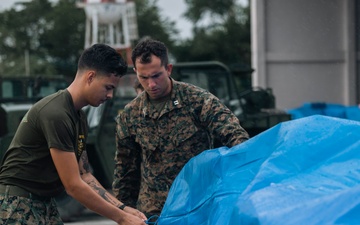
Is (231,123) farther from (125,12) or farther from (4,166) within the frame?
(125,12)

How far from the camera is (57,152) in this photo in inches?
138

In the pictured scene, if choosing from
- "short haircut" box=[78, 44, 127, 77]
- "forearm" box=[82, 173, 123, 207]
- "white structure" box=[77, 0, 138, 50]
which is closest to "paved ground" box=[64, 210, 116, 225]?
"forearm" box=[82, 173, 123, 207]

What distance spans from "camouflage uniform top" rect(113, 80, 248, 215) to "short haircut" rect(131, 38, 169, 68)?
0.68 feet

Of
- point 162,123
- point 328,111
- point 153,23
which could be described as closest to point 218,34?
point 153,23

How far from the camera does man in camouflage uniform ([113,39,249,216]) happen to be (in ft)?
13.9

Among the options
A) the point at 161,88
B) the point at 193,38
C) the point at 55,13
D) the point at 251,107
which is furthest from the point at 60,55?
the point at 161,88

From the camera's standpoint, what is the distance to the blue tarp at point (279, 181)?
108 inches

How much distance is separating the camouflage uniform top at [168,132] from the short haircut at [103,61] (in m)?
0.67

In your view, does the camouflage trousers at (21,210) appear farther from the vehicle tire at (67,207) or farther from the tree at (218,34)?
the tree at (218,34)

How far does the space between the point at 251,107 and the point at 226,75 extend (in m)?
0.61

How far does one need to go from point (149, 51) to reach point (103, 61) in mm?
593

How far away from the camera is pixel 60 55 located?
180ft

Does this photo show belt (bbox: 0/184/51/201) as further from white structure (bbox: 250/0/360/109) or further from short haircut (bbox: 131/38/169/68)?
white structure (bbox: 250/0/360/109)

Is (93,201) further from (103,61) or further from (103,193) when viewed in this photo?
(103,61)
